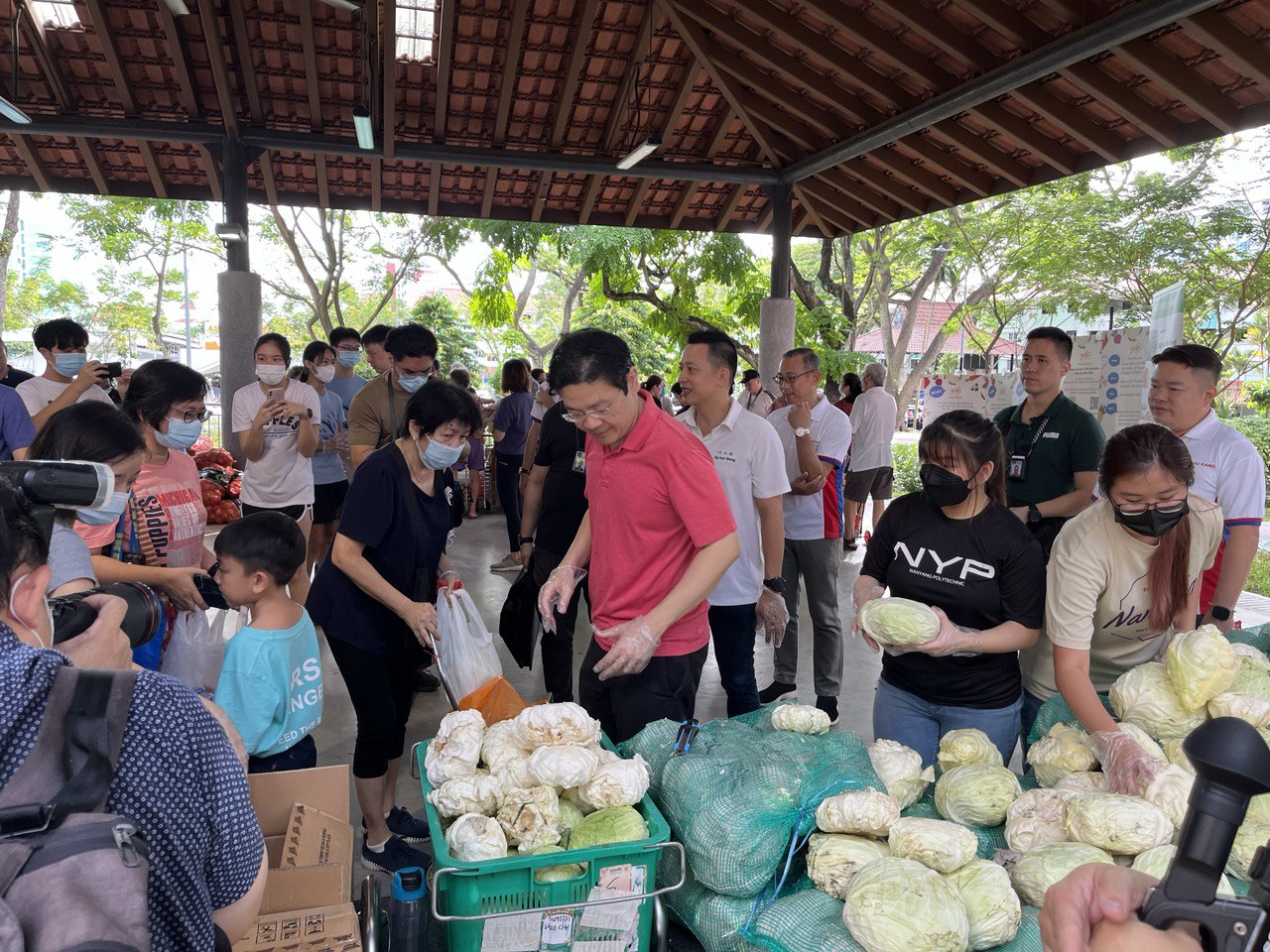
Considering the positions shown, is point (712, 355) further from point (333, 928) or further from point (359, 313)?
point (359, 313)

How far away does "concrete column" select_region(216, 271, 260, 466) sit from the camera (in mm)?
8172

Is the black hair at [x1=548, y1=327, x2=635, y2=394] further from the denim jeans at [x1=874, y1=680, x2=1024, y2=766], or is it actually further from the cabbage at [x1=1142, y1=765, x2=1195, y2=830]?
the cabbage at [x1=1142, y1=765, x2=1195, y2=830]

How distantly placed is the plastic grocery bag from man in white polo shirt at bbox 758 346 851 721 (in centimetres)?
264

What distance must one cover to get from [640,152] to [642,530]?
6.15 metres

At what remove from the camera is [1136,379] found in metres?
5.45

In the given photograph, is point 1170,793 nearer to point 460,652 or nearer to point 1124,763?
point 1124,763

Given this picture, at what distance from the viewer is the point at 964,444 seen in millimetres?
2508

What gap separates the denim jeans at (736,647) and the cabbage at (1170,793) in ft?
6.44

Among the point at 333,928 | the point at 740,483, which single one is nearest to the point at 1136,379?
the point at 740,483

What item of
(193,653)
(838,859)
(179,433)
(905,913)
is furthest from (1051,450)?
(179,433)

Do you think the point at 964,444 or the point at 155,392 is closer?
the point at 964,444

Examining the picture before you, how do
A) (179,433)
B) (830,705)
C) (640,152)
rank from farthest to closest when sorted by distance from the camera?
1. (640,152)
2. (830,705)
3. (179,433)

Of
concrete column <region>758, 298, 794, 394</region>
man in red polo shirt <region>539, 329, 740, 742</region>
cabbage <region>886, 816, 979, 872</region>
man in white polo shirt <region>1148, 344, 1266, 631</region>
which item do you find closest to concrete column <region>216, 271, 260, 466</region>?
concrete column <region>758, 298, 794, 394</region>

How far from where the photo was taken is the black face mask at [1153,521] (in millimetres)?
2285
